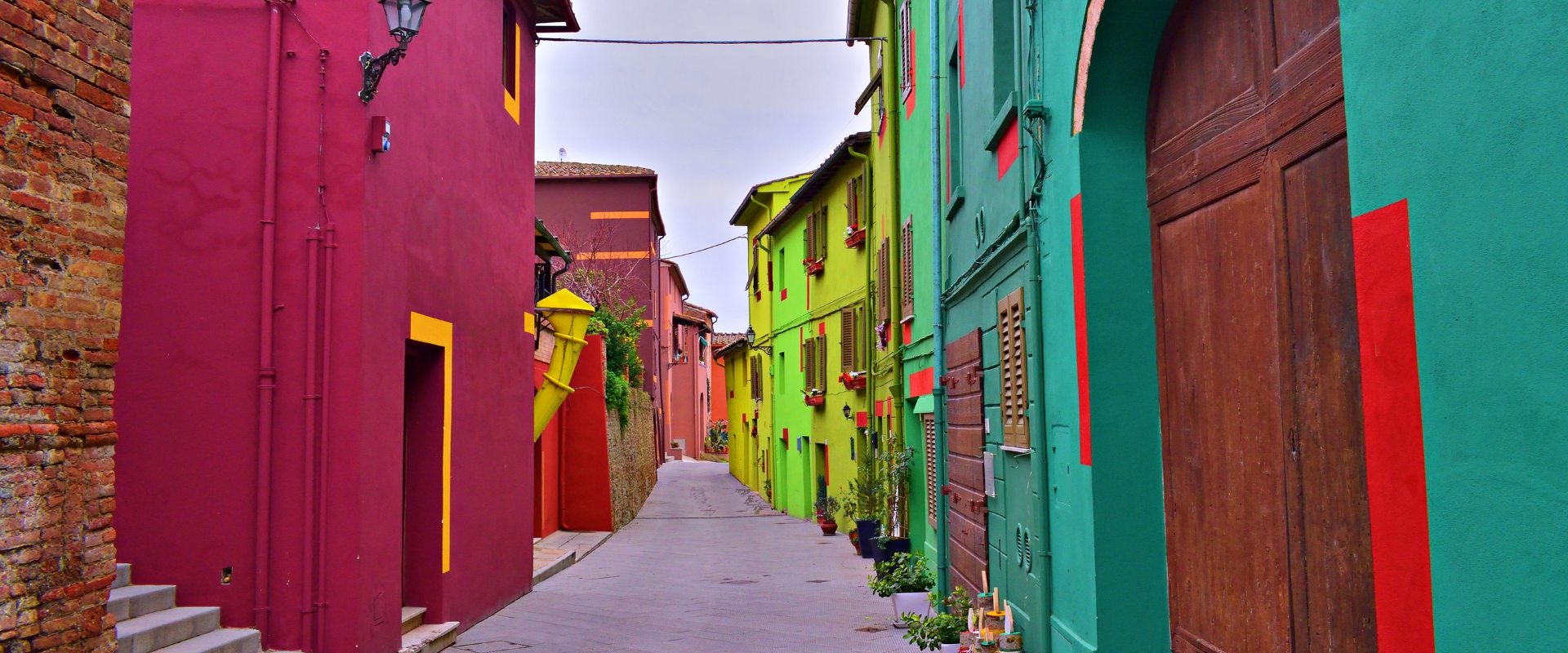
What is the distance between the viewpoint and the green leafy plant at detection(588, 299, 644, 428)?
73.3 ft

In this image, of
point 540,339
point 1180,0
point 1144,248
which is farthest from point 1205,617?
point 540,339

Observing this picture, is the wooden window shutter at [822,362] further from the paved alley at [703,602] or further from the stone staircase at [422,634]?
the stone staircase at [422,634]

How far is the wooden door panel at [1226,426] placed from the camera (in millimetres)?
3686

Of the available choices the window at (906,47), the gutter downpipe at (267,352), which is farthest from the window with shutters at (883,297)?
the gutter downpipe at (267,352)

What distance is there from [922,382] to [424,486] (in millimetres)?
5287

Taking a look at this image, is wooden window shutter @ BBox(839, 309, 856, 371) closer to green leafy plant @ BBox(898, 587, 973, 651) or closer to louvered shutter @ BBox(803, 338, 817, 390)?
louvered shutter @ BBox(803, 338, 817, 390)

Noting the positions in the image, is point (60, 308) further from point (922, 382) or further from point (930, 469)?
point (922, 382)

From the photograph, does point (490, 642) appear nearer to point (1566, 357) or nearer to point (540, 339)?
point (540, 339)

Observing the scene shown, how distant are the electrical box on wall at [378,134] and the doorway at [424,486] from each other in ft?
7.48

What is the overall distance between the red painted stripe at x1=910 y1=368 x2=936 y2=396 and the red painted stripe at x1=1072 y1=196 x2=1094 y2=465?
5507 millimetres

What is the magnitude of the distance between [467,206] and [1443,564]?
927 cm

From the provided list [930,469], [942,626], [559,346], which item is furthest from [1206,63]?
[559,346]

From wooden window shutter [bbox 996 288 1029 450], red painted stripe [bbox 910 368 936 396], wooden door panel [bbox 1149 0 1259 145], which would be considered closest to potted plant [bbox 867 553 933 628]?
red painted stripe [bbox 910 368 936 396]

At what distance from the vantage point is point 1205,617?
433 centimetres
